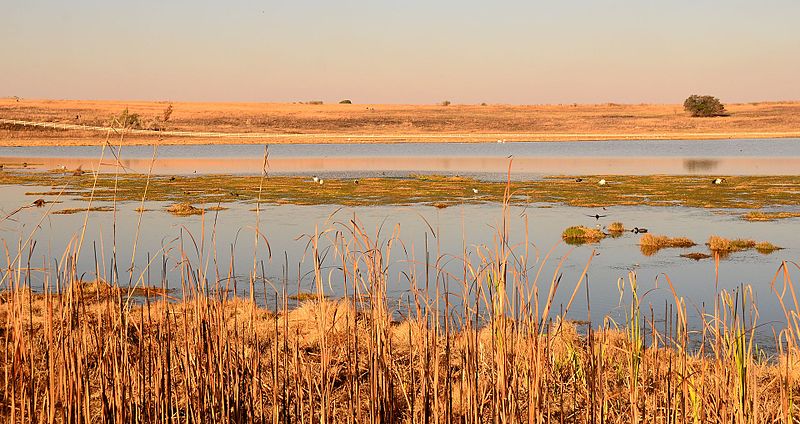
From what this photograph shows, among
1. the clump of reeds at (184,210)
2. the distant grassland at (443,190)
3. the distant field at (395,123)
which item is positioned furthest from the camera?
the distant field at (395,123)

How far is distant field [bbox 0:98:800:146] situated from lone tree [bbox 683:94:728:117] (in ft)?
4.08

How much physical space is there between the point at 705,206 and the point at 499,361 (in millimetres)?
18628

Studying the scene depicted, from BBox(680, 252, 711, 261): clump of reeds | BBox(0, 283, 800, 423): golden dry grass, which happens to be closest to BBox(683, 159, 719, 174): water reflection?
BBox(680, 252, 711, 261): clump of reeds

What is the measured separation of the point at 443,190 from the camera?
1055 inches

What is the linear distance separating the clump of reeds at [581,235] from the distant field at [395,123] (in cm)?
5210

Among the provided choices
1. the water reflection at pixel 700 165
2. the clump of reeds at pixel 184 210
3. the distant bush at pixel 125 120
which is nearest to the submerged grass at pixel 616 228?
the clump of reeds at pixel 184 210

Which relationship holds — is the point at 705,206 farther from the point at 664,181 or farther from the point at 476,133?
the point at 476,133

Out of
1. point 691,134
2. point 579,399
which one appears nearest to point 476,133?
point 691,134

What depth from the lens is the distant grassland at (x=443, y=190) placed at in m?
22.9

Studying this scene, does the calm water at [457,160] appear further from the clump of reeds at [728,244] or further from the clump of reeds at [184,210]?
the clump of reeds at [728,244]

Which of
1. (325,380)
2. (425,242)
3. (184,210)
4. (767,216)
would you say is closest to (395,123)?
(184,210)

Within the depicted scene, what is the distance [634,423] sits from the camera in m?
4.23

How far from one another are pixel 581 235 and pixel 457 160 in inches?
1192

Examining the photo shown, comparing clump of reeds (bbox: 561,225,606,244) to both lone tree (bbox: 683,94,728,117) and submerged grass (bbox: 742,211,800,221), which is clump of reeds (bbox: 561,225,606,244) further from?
lone tree (bbox: 683,94,728,117)
